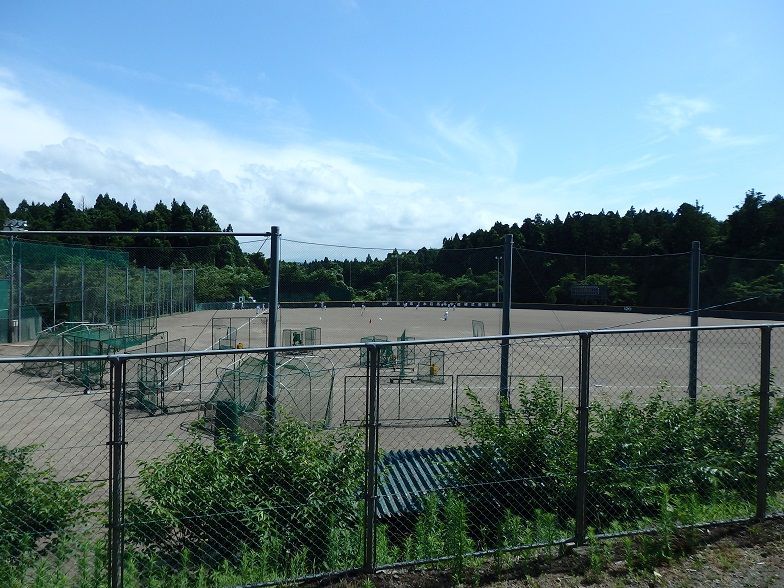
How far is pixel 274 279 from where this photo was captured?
798 centimetres

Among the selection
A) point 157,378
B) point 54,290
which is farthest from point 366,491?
point 54,290

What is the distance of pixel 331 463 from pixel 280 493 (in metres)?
0.45

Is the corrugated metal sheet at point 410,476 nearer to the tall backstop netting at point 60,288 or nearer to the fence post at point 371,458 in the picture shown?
the fence post at point 371,458

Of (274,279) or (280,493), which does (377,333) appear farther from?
(280,493)

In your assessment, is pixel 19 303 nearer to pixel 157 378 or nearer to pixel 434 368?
pixel 157 378

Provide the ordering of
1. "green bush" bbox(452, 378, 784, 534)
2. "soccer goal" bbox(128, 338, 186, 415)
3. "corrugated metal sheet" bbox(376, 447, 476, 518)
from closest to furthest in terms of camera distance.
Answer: "green bush" bbox(452, 378, 784, 534)
"corrugated metal sheet" bbox(376, 447, 476, 518)
"soccer goal" bbox(128, 338, 186, 415)

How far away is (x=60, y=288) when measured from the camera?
25.6 metres

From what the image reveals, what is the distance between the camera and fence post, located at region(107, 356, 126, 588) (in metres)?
3.63

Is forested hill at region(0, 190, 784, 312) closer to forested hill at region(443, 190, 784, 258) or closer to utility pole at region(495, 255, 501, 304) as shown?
utility pole at region(495, 255, 501, 304)

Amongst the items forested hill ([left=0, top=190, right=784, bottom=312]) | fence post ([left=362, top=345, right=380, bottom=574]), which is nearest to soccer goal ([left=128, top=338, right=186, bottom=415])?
forested hill ([left=0, top=190, right=784, bottom=312])

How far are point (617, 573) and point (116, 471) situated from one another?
Answer: 10.6 ft

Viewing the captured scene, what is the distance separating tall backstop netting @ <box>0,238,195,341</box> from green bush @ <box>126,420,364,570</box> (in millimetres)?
21168

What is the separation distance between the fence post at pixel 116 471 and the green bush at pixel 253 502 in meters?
0.55

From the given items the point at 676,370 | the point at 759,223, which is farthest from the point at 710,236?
the point at 676,370
